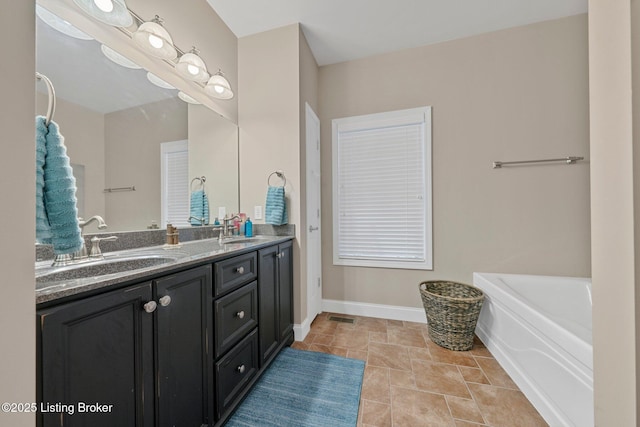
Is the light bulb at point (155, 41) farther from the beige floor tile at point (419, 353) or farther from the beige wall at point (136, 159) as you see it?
the beige floor tile at point (419, 353)

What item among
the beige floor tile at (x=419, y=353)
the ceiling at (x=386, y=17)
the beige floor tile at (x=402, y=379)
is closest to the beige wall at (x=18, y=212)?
the beige floor tile at (x=402, y=379)

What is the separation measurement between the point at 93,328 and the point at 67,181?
48 cm

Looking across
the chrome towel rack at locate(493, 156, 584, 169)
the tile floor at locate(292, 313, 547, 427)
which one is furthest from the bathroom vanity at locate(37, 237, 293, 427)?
the chrome towel rack at locate(493, 156, 584, 169)

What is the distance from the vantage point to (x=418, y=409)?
1264 mm

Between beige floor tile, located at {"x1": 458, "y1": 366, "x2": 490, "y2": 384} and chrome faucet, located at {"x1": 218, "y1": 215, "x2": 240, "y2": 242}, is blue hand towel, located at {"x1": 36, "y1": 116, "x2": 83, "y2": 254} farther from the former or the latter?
beige floor tile, located at {"x1": 458, "y1": 366, "x2": 490, "y2": 384}

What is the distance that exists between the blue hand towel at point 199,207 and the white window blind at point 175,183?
50 millimetres

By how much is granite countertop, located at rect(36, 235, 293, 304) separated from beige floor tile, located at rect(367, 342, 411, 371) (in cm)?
118

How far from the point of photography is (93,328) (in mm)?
636

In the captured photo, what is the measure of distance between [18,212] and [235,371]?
1136mm

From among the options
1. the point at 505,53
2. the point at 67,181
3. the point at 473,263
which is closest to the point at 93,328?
the point at 67,181

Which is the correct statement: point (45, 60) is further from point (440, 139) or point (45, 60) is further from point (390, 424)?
point (440, 139)

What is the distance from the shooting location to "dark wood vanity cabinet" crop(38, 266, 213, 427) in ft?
1.85

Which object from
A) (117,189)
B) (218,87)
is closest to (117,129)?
(117,189)

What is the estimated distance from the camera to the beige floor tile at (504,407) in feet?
3.86
